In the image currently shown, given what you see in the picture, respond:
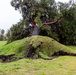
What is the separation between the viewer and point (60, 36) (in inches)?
730

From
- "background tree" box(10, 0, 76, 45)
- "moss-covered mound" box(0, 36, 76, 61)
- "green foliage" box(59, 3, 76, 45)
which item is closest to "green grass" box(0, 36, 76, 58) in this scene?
"moss-covered mound" box(0, 36, 76, 61)

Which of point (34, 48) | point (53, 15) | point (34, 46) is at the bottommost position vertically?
point (34, 48)

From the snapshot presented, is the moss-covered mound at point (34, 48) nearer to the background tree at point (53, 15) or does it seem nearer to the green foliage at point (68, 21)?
the background tree at point (53, 15)

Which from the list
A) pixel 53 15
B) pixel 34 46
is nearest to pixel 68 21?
pixel 53 15

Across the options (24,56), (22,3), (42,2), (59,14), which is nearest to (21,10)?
(22,3)

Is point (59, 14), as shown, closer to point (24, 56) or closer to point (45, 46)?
point (45, 46)

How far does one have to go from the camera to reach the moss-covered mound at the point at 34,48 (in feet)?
38.3

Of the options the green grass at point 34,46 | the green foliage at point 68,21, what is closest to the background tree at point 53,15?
the green foliage at point 68,21

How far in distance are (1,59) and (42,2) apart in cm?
787

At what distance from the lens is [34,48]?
467 inches

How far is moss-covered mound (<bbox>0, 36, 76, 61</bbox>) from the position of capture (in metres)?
11.7

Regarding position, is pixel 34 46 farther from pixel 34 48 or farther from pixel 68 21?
pixel 68 21

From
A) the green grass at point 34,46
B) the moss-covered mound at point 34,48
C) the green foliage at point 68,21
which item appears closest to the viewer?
the moss-covered mound at point 34,48

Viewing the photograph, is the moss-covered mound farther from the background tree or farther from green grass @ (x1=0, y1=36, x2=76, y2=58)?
the background tree
